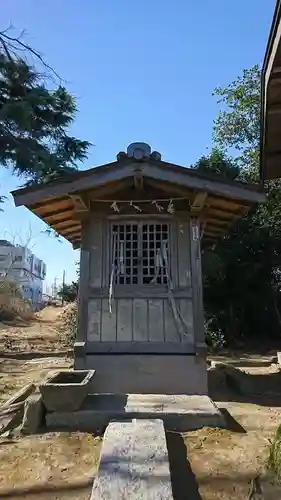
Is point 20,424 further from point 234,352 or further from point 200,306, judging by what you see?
point 234,352

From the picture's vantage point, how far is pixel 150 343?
6.56 meters

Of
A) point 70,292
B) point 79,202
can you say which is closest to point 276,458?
point 79,202

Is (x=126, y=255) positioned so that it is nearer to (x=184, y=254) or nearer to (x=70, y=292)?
A: (x=184, y=254)

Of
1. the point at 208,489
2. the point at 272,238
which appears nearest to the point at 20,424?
the point at 208,489

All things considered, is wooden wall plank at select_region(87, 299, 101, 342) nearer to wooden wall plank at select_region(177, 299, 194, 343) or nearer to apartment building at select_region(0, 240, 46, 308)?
wooden wall plank at select_region(177, 299, 194, 343)

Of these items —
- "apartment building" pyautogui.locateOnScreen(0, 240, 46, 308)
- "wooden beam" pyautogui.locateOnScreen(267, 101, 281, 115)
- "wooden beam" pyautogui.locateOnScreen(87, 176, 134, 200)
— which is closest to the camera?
"wooden beam" pyautogui.locateOnScreen(267, 101, 281, 115)

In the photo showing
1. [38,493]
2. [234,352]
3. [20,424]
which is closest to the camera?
[38,493]

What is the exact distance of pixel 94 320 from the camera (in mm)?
6738

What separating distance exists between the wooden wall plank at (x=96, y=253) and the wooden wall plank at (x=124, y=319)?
507mm

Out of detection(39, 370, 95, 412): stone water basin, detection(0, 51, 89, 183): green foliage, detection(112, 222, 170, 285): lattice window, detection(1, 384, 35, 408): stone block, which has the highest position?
detection(0, 51, 89, 183): green foliage

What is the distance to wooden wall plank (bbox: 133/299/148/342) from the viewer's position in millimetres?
6617

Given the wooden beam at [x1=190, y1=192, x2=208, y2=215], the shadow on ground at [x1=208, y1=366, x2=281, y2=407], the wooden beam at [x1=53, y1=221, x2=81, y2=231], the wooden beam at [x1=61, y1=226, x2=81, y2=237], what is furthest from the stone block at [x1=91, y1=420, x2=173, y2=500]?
the wooden beam at [x1=61, y1=226, x2=81, y2=237]

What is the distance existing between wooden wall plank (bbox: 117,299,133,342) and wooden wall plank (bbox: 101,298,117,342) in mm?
66

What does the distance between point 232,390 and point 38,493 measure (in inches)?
210
